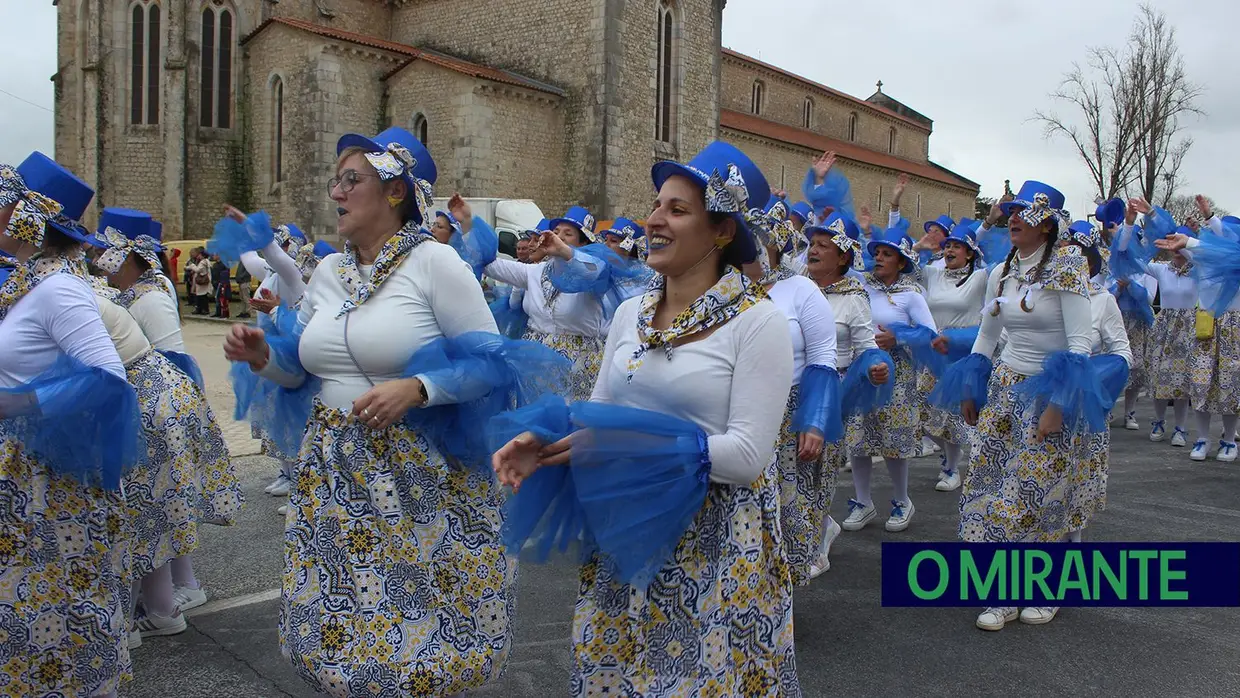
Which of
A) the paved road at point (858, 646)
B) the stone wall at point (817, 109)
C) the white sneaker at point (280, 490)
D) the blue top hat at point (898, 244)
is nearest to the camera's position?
the paved road at point (858, 646)

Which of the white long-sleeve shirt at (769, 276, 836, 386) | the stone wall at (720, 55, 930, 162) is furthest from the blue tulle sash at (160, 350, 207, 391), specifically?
the stone wall at (720, 55, 930, 162)

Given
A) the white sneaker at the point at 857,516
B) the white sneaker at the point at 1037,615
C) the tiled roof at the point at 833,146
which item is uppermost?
the tiled roof at the point at 833,146

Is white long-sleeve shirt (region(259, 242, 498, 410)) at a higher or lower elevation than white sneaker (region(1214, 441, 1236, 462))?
higher

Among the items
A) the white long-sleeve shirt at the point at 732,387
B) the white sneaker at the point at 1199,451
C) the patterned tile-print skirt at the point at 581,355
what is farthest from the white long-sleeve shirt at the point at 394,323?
the white sneaker at the point at 1199,451

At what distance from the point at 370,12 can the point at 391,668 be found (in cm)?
3361

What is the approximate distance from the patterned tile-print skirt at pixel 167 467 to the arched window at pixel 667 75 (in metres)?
28.0

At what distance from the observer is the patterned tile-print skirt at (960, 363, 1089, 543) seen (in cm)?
486

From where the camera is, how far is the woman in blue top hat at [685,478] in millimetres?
2275

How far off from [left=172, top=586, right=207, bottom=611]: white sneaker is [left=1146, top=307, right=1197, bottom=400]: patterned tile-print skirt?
9776mm

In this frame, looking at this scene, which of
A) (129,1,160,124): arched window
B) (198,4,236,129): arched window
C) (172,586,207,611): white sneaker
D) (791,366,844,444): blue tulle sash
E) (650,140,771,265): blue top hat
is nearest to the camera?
(650,140,771,265): blue top hat

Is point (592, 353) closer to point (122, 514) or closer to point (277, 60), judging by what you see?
point (122, 514)

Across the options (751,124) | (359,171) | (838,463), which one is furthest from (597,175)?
(359,171)

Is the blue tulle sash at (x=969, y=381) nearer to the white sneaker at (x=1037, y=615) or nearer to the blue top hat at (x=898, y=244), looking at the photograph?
the white sneaker at (x=1037, y=615)

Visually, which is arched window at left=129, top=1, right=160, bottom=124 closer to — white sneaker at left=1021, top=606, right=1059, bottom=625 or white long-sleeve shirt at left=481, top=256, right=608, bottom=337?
white long-sleeve shirt at left=481, top=256, right=608, bottom=337
